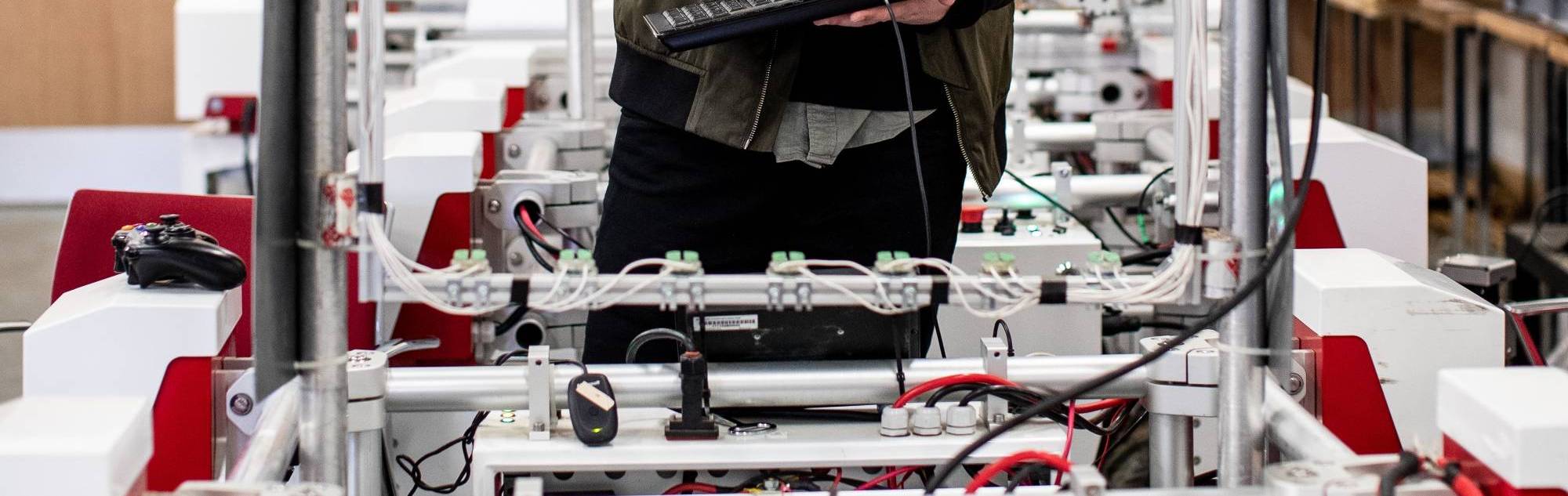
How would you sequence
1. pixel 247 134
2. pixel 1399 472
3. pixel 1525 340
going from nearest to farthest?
1. pixel 1399 472
2. pixel 1525 340
3. pixel 247 134

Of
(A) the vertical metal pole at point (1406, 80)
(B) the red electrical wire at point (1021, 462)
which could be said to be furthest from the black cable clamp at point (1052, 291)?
(A) the vertical metal pole at point (1406, 80)

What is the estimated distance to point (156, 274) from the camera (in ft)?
4.60

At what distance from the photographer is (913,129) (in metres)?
1.49

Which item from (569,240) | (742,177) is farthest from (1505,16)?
(742,177)

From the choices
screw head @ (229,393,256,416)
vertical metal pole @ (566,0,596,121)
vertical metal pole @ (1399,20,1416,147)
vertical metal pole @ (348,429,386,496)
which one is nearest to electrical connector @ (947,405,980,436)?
vertical metal pole @ (348,429,386,496)

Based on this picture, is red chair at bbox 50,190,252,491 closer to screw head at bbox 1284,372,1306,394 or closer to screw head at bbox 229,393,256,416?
screw head at bbox 229,393,256,416

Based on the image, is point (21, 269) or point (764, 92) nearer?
point (764, 92)

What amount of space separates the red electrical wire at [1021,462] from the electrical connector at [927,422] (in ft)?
0.26

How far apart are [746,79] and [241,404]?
0.55 meters

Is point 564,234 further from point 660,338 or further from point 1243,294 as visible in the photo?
point 1243,294

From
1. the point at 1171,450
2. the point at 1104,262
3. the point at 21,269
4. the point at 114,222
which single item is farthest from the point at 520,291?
the point at 21,269

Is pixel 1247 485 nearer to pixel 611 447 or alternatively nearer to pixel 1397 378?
pixel 1397 378

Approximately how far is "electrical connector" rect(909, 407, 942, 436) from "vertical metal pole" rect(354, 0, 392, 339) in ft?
1.49

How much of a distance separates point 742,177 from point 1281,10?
2.03 ft
